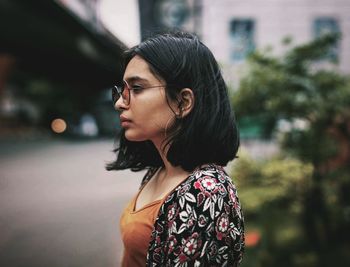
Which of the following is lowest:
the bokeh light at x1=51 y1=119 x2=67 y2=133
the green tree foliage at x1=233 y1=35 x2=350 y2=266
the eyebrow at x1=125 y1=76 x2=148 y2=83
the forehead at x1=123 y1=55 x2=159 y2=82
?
the bokeh light at x1=51 y1=119 x2=67 y2=133

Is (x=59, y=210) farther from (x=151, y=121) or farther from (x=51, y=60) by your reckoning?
(x=51, y=60)

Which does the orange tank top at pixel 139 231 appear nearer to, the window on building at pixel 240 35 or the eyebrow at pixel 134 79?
the eyebrow at pixel 134 79

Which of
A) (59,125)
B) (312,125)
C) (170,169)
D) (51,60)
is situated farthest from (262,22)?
(170,169)

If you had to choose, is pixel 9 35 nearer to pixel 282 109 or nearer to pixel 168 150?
pixel 282 109

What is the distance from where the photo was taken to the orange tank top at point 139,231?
124 cm

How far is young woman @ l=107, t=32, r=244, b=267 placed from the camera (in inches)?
42.6

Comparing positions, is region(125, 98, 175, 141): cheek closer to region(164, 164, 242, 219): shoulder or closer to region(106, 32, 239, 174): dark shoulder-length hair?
region(106, 32, 239, 174): dark shoulder-length hair

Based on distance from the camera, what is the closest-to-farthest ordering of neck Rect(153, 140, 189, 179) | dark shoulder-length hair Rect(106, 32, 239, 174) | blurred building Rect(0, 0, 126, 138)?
dark shoulder-length hair Rect(106, 32, 239, 174) < neck Rect(153, 140, 189, 179) < blurred building Rect(0, 0, 126, 138)

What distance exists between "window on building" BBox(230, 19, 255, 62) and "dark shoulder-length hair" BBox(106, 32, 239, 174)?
15878 mm

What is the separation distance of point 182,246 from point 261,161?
4.60 m

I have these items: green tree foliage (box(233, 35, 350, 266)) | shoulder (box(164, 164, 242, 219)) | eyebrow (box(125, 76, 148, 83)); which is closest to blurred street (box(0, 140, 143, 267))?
eyebrow (box(125, 76, 148, 83))

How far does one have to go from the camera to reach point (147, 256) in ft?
3.93

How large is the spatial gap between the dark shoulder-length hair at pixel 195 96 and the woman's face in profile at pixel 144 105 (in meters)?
0.03

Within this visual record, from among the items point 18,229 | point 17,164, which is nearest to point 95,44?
point 17,164
